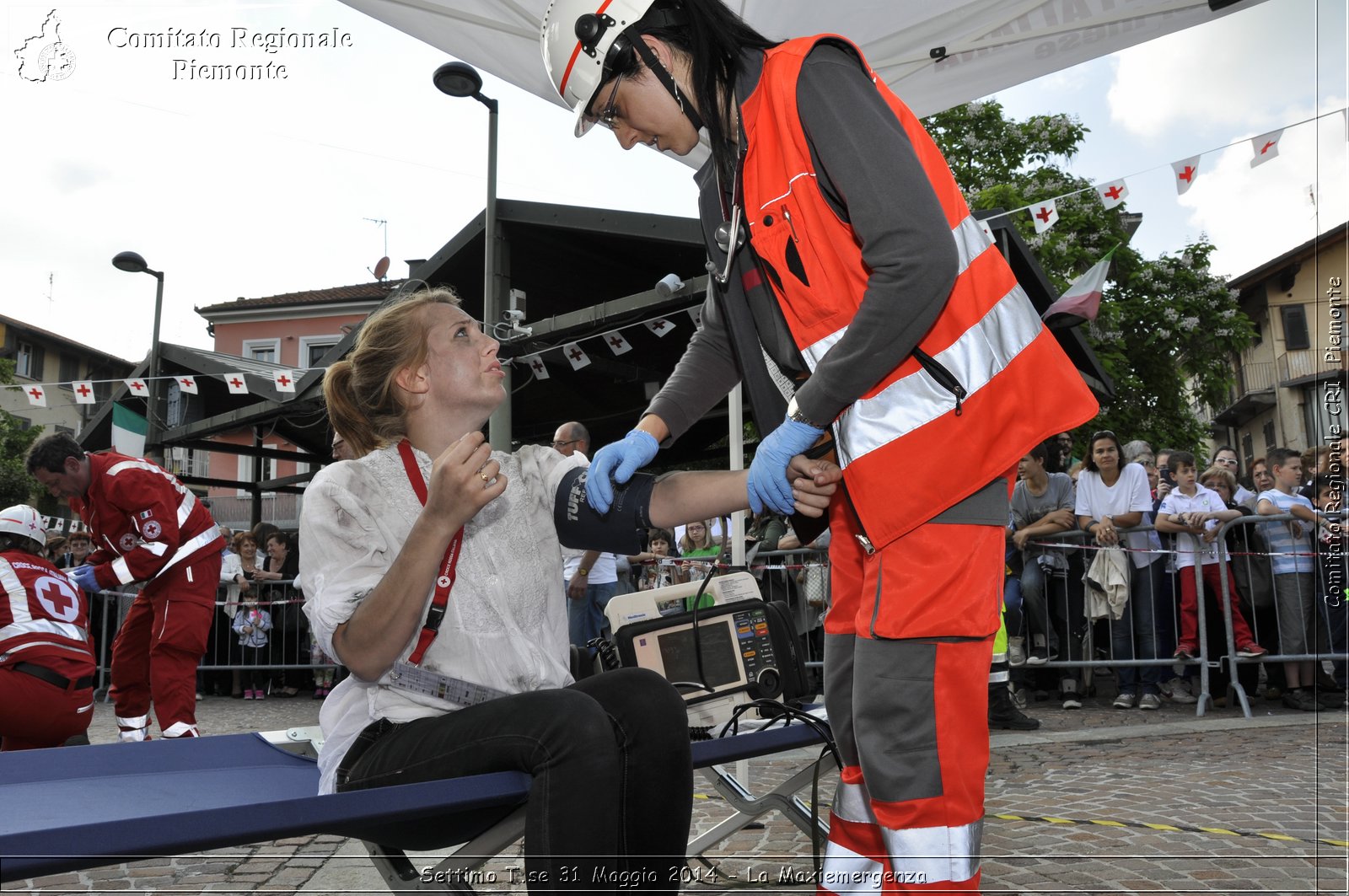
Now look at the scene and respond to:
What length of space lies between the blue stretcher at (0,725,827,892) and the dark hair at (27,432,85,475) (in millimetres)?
3491

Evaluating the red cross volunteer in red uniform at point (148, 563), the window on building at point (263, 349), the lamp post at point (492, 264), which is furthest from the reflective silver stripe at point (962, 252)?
the window on building at point (263, 349)

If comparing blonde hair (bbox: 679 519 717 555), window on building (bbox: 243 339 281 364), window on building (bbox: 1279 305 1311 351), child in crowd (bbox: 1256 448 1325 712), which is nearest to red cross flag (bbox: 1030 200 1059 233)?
window on building (bbox: 1279 305 1311 351)

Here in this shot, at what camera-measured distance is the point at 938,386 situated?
1728 mm

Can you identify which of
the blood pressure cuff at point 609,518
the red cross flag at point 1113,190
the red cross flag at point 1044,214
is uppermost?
the red cross flag at point 1044,214

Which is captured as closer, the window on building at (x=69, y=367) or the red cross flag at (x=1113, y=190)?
the red cross flag at (x=1113, y=190)

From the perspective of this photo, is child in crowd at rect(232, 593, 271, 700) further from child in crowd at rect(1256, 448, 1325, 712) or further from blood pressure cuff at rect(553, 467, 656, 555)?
blood pressure cuff at rect(553, 467, 656, 555)

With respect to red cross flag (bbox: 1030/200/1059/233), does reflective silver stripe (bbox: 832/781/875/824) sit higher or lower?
lower

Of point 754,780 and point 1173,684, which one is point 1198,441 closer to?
point 1173,684

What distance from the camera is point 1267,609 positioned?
7.29m

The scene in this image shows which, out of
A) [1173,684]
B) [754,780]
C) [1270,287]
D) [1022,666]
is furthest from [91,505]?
[1173,684]

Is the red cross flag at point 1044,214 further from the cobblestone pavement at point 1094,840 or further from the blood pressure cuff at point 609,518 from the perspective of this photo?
the blood pressure cuff at point 609,518

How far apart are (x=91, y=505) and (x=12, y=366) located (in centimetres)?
4068

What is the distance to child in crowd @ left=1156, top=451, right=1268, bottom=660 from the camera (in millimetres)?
7227

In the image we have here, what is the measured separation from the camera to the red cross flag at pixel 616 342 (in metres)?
10.8
